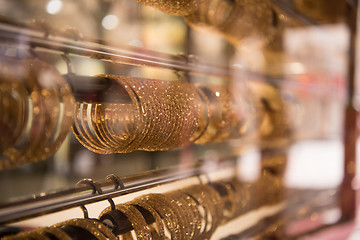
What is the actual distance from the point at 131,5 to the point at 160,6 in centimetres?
9

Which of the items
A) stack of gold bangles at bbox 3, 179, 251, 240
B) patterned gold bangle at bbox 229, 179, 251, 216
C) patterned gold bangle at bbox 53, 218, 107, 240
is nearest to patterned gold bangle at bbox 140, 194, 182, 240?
stack of gold bangles at bbox 3, 179, 251, 240

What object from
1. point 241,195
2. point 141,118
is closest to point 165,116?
point 141,118

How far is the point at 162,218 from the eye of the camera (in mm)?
565

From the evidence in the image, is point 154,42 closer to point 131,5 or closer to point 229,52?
point 131,5

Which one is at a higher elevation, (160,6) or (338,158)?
(160,6)

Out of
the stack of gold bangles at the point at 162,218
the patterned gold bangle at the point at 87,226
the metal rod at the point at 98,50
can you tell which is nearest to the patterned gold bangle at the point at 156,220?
the stack of gold bangles at the point at 162,218

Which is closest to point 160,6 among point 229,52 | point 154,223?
point 154,223

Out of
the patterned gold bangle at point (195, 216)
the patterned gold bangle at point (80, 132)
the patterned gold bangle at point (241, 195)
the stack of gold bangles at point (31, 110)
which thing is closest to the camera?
the stack of gold bangles at point (31, 110)

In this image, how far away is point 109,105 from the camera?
1.70 ft

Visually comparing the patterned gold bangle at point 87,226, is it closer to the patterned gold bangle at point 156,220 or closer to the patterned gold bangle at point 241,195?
the patterned gold bangle at point 156,220

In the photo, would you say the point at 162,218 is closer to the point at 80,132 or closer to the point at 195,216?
the point at 195,216

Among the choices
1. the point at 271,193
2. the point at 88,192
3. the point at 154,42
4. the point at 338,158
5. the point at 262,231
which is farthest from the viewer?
the point at 338,158

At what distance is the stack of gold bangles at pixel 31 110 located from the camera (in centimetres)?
35

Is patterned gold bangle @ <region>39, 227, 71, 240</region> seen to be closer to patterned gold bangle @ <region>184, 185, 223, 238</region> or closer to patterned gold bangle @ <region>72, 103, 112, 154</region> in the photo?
patterned gold bangle @ <region>72, 103, 112, 154</region>
